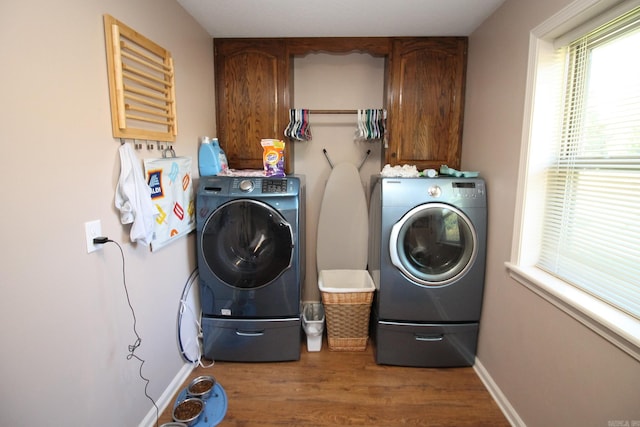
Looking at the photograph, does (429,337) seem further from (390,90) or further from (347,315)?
(390,90)

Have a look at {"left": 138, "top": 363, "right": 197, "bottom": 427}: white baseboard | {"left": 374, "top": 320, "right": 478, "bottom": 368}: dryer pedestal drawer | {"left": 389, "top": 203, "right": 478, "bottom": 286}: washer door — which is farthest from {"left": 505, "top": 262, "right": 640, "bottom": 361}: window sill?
{"left": 138, "top": 363, "right": 197, "bottom": 427}: white baseboard

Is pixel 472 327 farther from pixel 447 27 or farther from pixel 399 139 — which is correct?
pixel 447 27

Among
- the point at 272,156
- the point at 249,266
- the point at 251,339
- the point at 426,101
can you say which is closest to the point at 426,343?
the point at 251,339

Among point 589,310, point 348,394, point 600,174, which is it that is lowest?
point 348,394

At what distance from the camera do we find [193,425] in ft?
5.18

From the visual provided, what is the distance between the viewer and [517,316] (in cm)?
161

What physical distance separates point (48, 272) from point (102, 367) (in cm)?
51

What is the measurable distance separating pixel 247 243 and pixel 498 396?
1.81 m

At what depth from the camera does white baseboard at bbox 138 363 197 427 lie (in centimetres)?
156

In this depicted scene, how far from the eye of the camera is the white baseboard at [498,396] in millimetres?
1590

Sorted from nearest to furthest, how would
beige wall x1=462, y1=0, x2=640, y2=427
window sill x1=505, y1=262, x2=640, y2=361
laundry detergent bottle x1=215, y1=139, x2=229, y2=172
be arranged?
window sill x1=505, y1=262, x2=640, y2=361
beige wall x1=462, y1=0, x2=640, y2=427
laundry detergent bottle x1=215, y1=139, x2=229, y2=172

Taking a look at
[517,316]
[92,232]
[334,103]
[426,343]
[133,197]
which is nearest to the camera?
[92,232]

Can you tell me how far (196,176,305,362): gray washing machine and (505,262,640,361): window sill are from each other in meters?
1.35

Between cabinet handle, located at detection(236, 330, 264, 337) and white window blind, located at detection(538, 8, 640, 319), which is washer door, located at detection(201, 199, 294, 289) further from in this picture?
white window blind, located at detection(538, 8, 640, 319)
